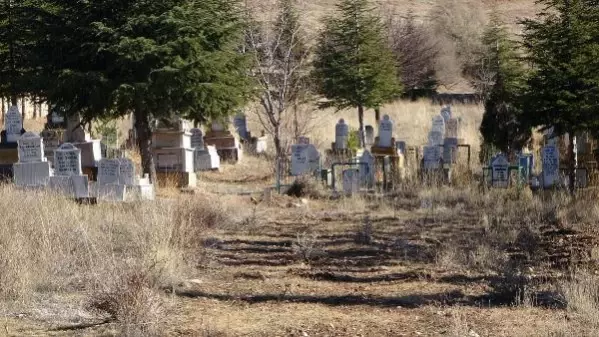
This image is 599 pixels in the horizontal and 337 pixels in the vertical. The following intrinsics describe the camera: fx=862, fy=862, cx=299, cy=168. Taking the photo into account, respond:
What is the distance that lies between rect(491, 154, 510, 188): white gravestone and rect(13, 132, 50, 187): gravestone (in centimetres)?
940

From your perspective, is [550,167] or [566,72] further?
[550,167]

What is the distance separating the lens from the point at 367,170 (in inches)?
797

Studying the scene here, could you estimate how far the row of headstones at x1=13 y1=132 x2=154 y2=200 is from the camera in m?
16.1

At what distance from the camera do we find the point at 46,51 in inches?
703

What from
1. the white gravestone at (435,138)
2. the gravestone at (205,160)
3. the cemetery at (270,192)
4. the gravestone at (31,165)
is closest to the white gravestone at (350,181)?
the cemetery at (270,192)

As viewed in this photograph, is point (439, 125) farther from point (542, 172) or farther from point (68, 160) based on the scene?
point (68, 160)

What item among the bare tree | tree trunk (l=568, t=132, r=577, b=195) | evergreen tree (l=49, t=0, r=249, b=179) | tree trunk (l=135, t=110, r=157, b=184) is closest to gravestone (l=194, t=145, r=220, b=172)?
the bare tree

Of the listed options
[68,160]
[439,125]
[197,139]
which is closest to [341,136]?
[439,125]

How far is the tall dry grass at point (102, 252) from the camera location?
7.23m

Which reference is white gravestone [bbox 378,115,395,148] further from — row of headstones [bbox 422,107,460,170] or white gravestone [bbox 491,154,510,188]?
white gravestone [bbox 491,154,510,188]

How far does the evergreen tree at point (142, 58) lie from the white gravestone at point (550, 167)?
6.82 m

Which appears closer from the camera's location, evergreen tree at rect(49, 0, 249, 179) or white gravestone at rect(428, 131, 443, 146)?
evergreen tree at rect(49, 0, 249, 179)

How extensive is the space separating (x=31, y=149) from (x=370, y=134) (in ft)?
54.0

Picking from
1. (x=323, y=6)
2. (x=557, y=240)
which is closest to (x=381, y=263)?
(x=557, y=240)
